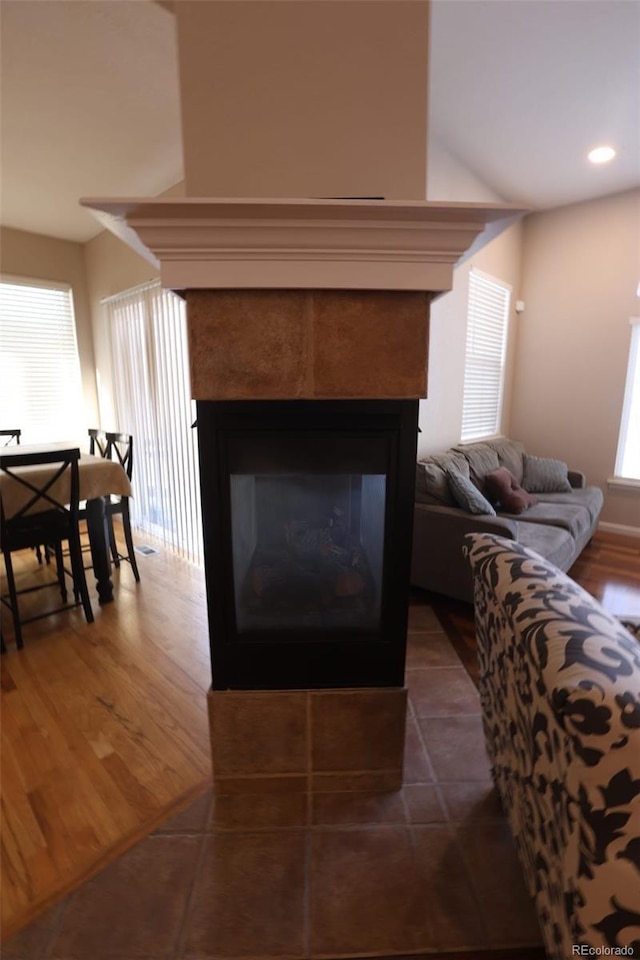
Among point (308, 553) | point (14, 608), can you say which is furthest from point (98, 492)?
point (308, 553)

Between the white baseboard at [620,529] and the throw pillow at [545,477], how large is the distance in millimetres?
824

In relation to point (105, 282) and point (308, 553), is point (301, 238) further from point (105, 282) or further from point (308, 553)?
point (105, 282)

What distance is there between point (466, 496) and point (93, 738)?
2.20 m

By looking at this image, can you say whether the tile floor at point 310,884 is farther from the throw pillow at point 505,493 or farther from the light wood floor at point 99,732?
Answer: the throw pillow at point 505,493

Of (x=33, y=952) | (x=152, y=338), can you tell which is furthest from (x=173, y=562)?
(x=33, y=952)

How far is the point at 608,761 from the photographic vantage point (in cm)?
61

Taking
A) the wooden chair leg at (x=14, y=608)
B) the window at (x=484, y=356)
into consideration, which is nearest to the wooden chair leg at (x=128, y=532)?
the wooden chair leg at (x=14, y=608)

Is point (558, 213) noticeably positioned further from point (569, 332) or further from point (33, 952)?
point (33, 952)

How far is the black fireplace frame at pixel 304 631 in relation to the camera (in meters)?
1.21

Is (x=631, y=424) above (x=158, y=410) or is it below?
below

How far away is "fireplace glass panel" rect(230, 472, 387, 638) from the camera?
1.34m

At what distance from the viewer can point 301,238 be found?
A: 105 cm

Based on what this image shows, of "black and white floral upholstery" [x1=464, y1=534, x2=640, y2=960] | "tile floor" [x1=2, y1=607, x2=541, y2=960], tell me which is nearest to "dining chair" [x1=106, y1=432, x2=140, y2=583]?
"tile floor" [x1=2, y1=607, x2=541, y2=960]

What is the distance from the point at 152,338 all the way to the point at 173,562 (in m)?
1.81
